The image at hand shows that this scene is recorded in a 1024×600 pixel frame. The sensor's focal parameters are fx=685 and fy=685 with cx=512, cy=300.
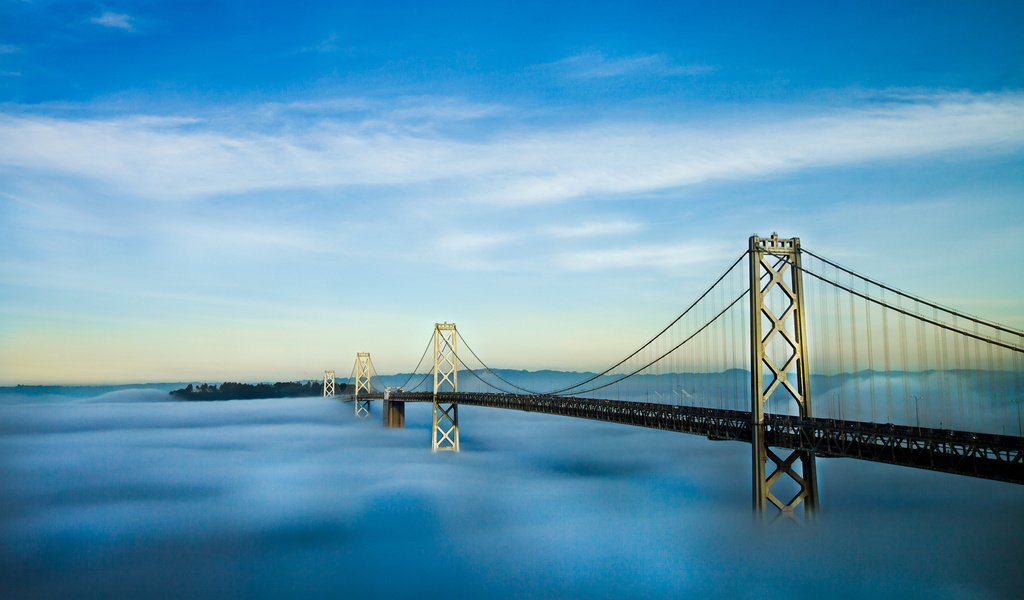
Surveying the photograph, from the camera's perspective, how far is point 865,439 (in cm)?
2553

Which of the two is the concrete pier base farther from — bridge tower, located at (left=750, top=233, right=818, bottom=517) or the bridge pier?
bridge tower, located at (left=750, top=233, right=818, bottom=517)

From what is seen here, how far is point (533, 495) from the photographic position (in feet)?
170

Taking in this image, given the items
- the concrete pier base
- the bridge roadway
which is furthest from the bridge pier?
the bridge roadway

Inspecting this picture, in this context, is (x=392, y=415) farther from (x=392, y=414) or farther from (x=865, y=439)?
(x=865, y=439)

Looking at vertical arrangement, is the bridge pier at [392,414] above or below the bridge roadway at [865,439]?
below

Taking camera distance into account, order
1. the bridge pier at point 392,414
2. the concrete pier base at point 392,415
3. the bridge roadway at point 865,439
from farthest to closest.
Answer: the concrete pier base at point 392,415, the bridge pier at point 392,414, the bridge roadway at point 865,439

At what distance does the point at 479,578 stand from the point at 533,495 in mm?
21841

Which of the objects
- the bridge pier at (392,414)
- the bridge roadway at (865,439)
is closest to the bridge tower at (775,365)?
the bridge roadway at (865,439)

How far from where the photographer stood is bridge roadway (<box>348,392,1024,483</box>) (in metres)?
19.5

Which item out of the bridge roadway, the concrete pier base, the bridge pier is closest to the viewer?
the bridge roadway

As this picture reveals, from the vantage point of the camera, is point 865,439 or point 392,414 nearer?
point 865,439

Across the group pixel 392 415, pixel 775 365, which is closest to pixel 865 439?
pixel 775 365

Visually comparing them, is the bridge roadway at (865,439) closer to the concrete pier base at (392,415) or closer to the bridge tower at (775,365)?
the bridge tower at (775,365)

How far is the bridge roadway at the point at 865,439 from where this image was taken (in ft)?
63.9
